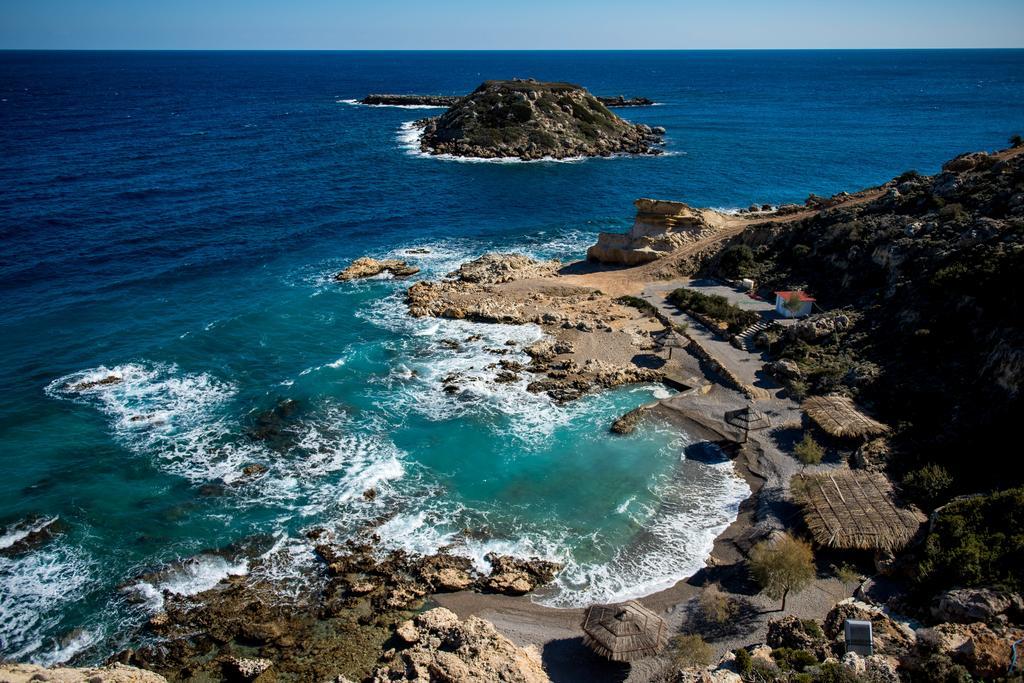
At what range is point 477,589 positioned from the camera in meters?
23.5

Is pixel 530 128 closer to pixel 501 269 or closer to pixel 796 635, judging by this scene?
pixel 501 269

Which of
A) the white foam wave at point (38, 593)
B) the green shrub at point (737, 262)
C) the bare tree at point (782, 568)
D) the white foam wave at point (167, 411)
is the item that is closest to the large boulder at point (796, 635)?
the bare tree at point (782, 568)

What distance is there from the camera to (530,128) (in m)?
104

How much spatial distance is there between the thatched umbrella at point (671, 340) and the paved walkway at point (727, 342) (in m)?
1.18

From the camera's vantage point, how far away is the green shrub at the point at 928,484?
25.0 meters

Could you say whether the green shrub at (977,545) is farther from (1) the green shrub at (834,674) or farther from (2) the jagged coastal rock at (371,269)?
(2) the jagged coastal rock at (371,269)

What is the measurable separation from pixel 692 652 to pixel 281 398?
2500 cm

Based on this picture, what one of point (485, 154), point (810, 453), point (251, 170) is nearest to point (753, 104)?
point (485, 154)

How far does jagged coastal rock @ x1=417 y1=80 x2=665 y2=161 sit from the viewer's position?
333 ft

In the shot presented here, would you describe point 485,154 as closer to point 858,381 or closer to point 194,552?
point 858,381

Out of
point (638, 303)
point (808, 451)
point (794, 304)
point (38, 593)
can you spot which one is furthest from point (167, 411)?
point (794, 304)

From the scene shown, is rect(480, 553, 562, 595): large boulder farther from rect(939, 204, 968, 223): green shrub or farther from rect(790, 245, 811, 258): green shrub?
rect(939, 204, 968, 223): green shrub

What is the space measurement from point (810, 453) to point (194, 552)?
26470mm

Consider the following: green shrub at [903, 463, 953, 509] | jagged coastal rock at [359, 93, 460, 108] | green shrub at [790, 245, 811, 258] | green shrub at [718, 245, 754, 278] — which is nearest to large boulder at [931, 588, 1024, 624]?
green shrub at [903, 463, 953, 509]
